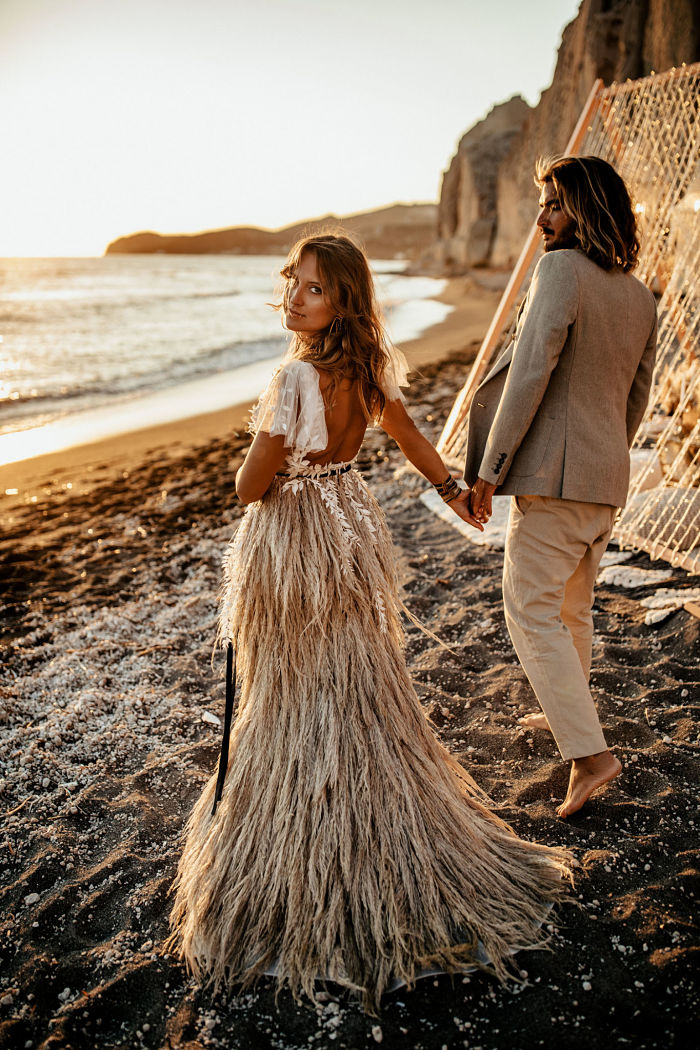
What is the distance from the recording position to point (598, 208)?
1.98 metres

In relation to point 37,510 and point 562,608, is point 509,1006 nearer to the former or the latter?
point 562,608

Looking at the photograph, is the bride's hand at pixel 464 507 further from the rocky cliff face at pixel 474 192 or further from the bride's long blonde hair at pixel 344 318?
the rocky cliff face at pixel 474 192

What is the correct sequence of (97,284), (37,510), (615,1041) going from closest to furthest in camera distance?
(615,1041) → (37,510) → (97,284)

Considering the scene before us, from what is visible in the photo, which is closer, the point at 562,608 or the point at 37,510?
the point at 562,608

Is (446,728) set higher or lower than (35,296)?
lower

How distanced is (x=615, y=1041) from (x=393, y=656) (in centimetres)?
99

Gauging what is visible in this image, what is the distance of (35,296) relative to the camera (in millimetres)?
28016

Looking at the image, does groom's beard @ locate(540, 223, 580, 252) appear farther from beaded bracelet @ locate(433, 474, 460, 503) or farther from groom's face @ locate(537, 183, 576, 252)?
A: beaded bracelet @ locate(433, 474, 460, 503)

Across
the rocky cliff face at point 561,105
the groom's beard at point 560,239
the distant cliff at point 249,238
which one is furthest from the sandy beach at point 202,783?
the distant cliff at point 249,238

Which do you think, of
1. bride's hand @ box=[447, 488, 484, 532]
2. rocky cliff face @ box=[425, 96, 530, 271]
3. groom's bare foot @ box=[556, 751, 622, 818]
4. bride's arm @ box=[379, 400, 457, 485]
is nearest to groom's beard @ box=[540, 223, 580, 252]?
bride's arm @ box=[379, 400, 457, 485]

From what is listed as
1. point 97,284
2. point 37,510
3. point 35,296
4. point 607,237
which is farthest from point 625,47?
point 97,284

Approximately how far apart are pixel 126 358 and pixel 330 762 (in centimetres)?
1262

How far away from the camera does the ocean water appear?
890cm

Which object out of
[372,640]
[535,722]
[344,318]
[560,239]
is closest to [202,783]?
[372,640]
